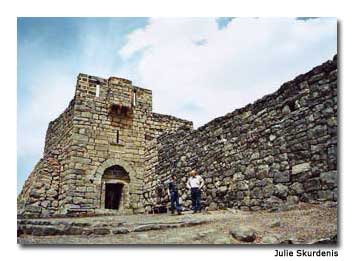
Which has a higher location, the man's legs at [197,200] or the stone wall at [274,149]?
the stone wall at [274,149]

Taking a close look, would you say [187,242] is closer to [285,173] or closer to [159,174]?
[285,173]

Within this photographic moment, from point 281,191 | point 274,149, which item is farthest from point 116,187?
point 281,191

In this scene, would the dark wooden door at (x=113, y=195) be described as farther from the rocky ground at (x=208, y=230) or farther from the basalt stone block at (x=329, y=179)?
the basalt stone block at (x=329, y=179)

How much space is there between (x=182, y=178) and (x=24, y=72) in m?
3.43

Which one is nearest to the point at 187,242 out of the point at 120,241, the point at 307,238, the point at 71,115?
the point at 120,241

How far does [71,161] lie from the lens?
320 inches

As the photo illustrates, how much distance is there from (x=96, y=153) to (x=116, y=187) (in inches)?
34.4

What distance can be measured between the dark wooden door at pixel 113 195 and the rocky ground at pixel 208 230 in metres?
3.35

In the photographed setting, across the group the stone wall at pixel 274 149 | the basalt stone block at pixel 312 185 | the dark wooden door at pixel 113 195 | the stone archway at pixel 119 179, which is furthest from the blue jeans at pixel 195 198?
the dark wooden door at pixel 113 195

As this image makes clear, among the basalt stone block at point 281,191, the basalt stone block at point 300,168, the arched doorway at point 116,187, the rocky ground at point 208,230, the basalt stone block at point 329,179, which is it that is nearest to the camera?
the rocky ground at point 208,230

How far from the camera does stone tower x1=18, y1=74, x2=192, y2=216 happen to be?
7.98 m

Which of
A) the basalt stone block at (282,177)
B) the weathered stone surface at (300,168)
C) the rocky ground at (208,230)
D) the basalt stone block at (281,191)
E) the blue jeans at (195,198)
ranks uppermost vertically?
the weathered stone surface at (300,168)

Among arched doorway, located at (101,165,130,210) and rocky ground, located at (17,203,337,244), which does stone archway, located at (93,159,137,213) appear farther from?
rocky ground, located at (17,203,337,244)

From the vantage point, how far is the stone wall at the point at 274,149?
5039mm
